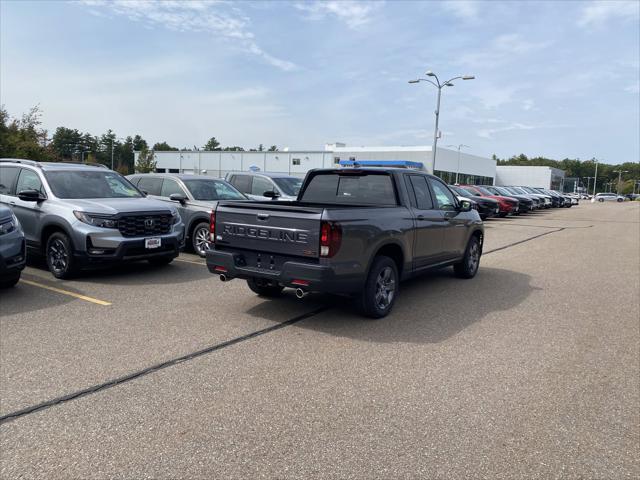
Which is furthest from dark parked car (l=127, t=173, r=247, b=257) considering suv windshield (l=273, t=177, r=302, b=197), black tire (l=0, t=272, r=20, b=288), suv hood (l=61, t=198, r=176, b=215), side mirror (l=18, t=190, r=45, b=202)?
black tire (l=0, t=272, r=20, b=288)

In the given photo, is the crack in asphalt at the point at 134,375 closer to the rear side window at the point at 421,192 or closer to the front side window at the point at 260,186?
the rear side window at the point at 421,192

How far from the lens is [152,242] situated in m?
8.17

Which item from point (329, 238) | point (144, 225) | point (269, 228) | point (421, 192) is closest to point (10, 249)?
A: point (144, 225)

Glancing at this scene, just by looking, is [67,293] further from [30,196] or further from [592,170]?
[592,170]

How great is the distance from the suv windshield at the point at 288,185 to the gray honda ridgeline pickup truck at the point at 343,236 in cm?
607

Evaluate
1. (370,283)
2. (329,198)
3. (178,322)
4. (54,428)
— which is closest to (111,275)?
(178,322)

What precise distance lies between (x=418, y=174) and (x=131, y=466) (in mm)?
5708

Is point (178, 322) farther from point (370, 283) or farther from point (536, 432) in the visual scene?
point (536, 432)

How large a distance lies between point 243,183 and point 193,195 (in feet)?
10.7

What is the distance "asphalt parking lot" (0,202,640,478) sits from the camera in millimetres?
3084

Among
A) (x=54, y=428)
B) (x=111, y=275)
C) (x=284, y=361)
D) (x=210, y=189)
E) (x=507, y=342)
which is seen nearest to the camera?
(x=54, y=428)

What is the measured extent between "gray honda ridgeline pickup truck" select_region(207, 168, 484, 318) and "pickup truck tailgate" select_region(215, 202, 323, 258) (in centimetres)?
1

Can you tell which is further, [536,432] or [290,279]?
[290,279]

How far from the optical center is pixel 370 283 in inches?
233
